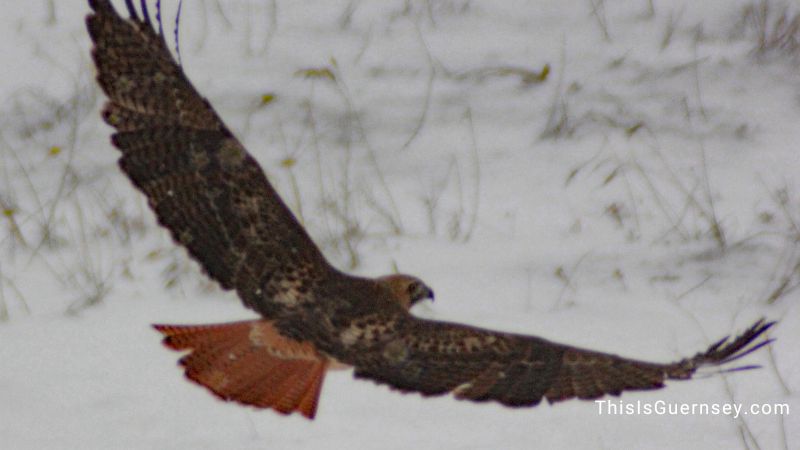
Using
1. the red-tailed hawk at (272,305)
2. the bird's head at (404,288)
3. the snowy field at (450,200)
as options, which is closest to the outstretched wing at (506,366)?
the red-tailed hawk at (272,305)

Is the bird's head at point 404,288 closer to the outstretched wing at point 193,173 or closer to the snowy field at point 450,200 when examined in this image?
the outstretched wing at point 193,173

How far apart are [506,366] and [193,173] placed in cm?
94

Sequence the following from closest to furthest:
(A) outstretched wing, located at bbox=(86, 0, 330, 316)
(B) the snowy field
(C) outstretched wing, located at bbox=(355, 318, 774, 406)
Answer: (C) outstretched wing, located at bbox=(355, 318, 774, 406), (A) outstretched wing, located at bbox=(86, 0, 330, 316), (B) the snowy field

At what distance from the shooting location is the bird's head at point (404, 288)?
145 inches

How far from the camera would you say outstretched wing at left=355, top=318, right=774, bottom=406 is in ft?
10.9

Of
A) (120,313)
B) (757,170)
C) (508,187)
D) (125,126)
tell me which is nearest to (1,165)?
(120,313)

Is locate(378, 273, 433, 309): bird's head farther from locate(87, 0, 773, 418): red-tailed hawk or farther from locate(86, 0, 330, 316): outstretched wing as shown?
locate(86, 0, 330, 316): outstretched wing

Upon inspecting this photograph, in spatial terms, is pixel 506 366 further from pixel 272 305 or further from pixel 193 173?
pixel 193 173

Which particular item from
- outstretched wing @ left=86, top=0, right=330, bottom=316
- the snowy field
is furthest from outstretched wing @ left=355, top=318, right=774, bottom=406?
the snowy field

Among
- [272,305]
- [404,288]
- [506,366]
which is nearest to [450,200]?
[404,288]

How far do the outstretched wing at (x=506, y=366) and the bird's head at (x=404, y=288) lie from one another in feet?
0.58

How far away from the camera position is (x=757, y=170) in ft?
19.9

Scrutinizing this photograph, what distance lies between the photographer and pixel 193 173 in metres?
3.75

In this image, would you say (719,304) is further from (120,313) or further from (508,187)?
(120,313)
